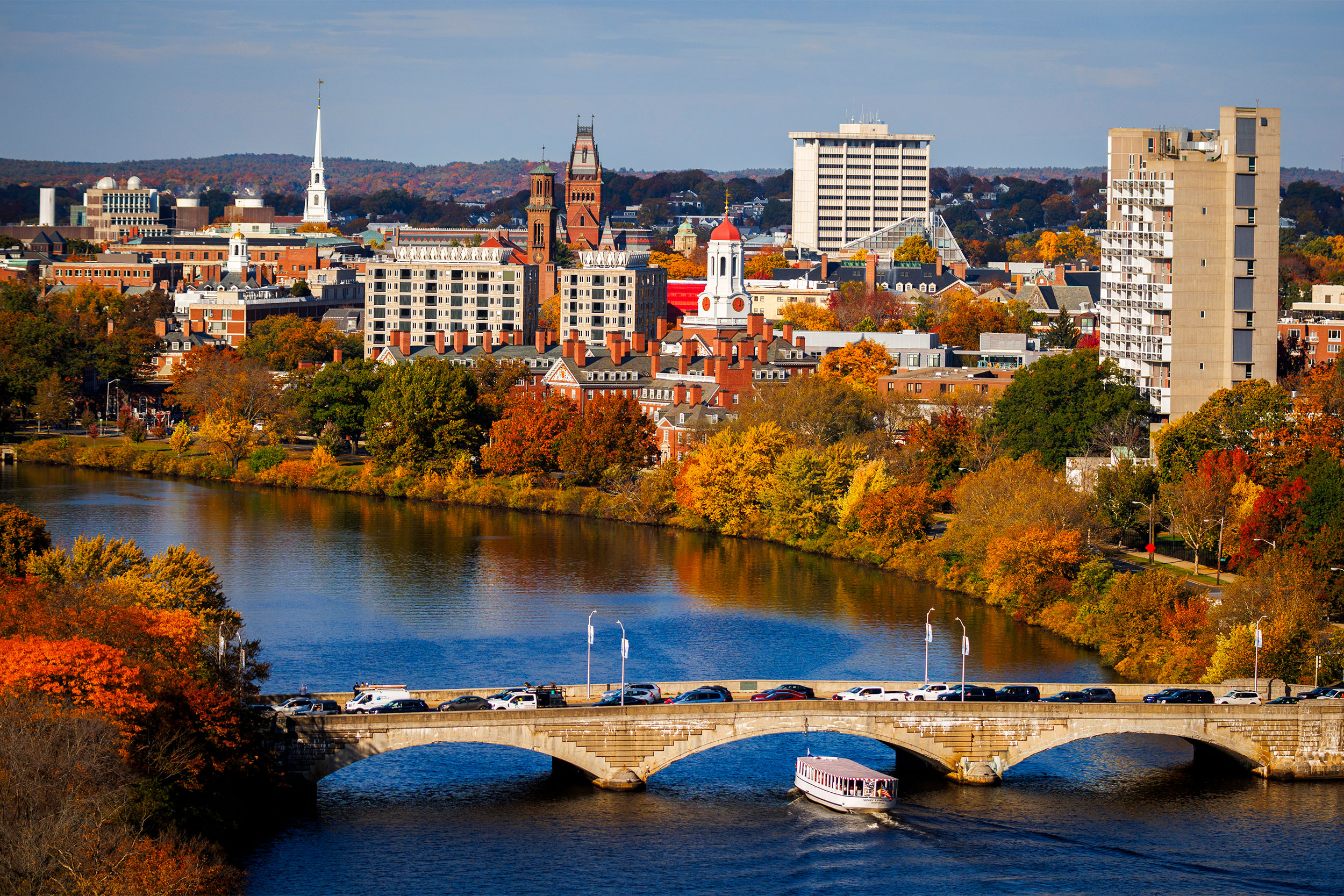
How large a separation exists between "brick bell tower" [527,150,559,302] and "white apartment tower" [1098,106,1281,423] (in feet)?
274

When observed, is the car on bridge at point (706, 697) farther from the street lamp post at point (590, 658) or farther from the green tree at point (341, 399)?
the green tree at point (341, 399)

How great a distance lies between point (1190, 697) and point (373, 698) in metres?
23.0

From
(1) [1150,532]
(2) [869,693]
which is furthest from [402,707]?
(1) [1150,532]

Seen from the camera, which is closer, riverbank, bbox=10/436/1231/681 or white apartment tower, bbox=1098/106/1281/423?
riverbank, bbox=10/436/1231/681

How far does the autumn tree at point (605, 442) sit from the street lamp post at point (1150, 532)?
3116 centimetres

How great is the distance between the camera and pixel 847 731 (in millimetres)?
54000

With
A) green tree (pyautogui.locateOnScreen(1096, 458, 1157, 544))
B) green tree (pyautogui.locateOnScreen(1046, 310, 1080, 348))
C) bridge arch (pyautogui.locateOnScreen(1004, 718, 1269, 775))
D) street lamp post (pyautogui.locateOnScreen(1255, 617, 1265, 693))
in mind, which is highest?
green tree (pyautogui.locateOnScreen(1046, 310, 1080, 348))

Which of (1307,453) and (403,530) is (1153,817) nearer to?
(1307,453)

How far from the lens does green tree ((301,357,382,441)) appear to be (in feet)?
397

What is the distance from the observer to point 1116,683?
65188 mm

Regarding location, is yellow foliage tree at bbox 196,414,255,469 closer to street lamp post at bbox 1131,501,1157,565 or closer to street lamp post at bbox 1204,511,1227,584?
street lamp post at bbox 1131,501,1157,565

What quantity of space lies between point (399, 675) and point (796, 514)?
33.1m

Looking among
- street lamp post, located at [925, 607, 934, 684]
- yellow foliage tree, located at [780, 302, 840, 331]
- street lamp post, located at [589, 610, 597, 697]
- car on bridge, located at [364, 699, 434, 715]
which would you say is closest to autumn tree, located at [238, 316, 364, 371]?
yellow foliage tree, located at [780, 302, 840, 331]

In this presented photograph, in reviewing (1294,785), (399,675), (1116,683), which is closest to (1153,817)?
(1294,785)
